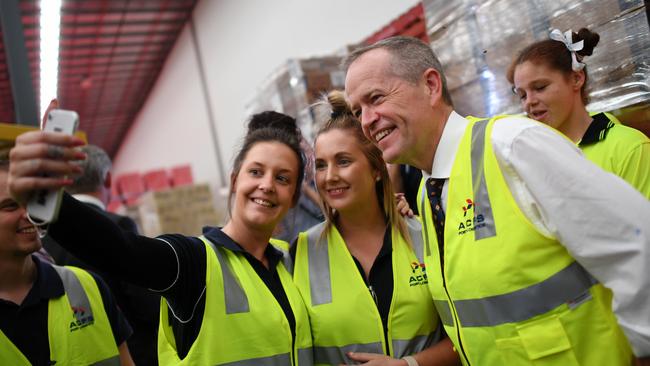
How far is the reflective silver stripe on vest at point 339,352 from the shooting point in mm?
1730

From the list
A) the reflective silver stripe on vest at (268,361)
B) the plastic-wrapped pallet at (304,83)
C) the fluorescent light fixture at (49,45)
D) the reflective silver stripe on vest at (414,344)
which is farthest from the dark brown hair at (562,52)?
the fluorescent light fixture at (49,45)

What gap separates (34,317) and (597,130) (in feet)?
7.56

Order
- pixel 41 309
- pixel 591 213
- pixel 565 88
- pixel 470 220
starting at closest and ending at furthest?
pixel 591 213
pixel 470 220
pixel 41 309
pixel 565 88

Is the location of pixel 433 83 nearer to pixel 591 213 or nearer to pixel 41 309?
pixel 591 213

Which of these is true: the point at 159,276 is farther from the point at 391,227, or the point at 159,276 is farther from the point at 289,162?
the point at 391,227

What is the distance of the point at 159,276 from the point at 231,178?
0.70m

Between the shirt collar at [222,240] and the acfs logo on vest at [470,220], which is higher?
the shirt collar at [222,240]

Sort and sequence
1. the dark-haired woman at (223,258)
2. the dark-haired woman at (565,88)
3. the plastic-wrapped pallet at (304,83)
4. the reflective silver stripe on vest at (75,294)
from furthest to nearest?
the plastic-wrapped pallet at (304,83) < the dark-haired woman at (565,88) < the reflective silver stripe on vest at (75,294) < the dark-haired woman at (223,258)

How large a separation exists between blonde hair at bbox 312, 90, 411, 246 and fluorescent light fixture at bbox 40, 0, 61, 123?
4.99 meters

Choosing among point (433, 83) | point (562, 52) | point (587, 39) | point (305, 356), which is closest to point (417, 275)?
point (305, 356)

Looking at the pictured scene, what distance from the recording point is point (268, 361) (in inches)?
62.2

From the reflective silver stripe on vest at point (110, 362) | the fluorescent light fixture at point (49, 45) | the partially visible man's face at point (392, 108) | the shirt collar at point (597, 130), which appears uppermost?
the fluorescent light fixture at point (49, 45)

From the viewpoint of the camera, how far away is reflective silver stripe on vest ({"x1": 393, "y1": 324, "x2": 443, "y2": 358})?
1735mm

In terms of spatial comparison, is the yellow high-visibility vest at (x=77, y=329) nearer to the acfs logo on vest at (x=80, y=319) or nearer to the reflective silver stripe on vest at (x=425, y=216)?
the acfs logo on vest at (x=80, y=319)
